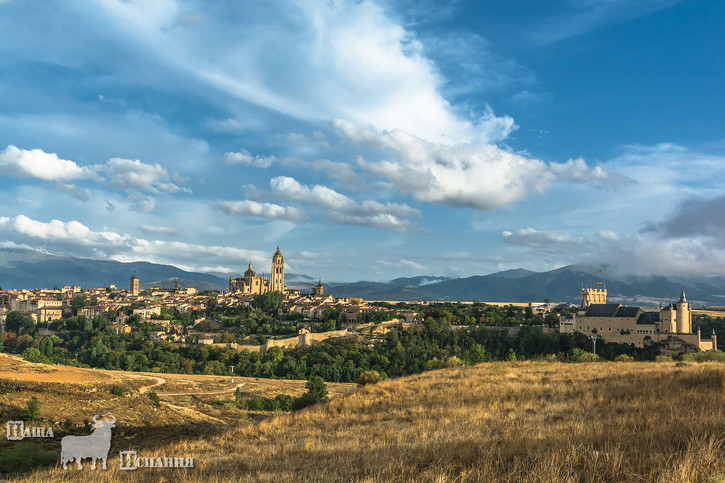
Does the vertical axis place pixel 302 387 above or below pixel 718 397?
below

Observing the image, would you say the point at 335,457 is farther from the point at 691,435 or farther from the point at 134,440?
the point at 134,440

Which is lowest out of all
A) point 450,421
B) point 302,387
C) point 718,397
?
point 302,387

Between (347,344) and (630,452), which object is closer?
(630,452)

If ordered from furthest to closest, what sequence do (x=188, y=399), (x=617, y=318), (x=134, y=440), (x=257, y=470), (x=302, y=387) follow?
(x=617, y=318) → (x=302, y=387) → (x=188, y=399) → (x=134, y=440) → (x=257, y=470)

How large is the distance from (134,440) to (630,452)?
1827 centimetres

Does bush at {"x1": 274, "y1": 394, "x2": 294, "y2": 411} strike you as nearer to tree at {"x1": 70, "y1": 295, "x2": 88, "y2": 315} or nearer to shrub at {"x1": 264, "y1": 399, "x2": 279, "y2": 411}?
shrub at {"x1": 264, "y1": 399, "x2": 279, "y2": 411}

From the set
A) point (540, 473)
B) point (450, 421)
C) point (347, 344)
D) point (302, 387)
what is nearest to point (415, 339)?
point (347, 344)

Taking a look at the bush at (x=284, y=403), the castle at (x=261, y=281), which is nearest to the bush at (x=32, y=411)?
the bush at (x=284, y=403)

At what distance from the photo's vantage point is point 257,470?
6.88 m

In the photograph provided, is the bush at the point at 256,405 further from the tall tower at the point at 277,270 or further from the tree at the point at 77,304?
the tall tower at the point at 277,270

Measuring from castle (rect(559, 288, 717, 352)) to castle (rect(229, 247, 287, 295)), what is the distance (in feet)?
326

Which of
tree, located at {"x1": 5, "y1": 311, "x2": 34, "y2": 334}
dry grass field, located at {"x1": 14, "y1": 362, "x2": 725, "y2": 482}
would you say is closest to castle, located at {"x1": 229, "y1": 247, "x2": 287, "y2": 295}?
tree, located at {"x1": 5, "y1": 311, "x2": 34, "y2": 334}
